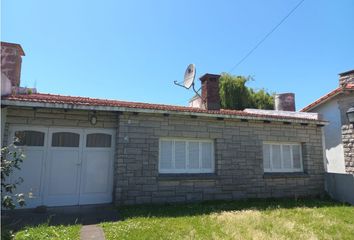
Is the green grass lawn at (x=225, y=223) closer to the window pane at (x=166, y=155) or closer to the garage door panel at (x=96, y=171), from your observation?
the garage door panel at (x=96, y=171)

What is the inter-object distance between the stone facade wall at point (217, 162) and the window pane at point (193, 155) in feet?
1.33

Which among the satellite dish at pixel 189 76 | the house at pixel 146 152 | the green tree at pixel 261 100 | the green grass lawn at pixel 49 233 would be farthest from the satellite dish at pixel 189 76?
the green tree at pixel 261 100

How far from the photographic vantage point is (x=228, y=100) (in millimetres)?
30562

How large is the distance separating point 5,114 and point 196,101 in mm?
8953

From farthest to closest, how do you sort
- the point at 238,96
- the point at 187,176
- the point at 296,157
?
the point at 238,96
the point at 296,157
the point at 187,176

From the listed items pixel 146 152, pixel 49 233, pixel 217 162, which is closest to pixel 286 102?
pixel 217 162

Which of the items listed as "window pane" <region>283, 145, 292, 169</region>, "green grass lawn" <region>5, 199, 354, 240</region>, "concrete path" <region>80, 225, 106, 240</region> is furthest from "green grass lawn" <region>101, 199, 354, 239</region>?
"window pane" <region>283, 145, 292, 169</region>

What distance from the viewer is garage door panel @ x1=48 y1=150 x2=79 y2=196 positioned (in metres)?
8.65

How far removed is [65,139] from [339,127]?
38.4 ft

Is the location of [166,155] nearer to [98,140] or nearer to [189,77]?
[98,140]

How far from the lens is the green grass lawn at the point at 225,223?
20.6 feet

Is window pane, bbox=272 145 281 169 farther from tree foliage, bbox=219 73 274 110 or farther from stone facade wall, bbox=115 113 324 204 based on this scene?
tree foliage, bbox=219 73 274 110

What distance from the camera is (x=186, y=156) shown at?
33.5ft

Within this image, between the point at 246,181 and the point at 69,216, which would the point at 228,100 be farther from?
the point at 69,216
